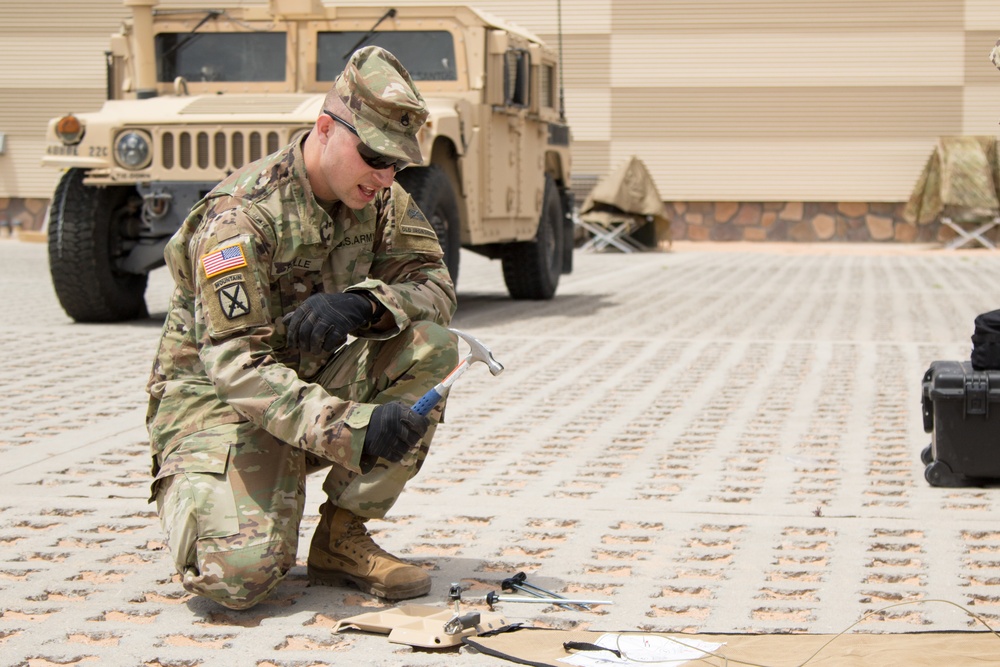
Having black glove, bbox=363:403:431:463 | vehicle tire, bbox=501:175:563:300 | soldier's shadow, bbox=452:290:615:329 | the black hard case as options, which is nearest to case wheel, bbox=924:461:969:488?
the black hard case

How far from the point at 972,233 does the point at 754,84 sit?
4415 mm

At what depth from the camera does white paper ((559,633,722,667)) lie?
117 inches

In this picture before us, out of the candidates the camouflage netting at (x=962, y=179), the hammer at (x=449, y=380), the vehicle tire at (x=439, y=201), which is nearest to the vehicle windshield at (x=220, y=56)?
the vehicle tire at (x=439, y=201)

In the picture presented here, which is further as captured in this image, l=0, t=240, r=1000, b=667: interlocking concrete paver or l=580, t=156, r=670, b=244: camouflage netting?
l=580, t=156, r=670, b=244: camouflage netting

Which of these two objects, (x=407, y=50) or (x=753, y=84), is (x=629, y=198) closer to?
(x=753, y=84)

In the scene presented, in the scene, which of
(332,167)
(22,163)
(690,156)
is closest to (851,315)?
(332,167)

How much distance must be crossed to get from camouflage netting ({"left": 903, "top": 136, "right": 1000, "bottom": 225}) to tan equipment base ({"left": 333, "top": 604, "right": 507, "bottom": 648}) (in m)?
19.8

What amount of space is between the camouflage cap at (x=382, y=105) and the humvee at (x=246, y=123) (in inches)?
217

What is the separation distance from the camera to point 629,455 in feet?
17.8

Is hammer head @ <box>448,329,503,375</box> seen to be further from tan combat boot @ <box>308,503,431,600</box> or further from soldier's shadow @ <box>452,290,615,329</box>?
soldier's shadow @ <box>452,290,615,329</box>

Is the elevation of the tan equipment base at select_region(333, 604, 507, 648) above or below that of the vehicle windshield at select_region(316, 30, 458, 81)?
below

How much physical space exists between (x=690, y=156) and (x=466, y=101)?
1461 centimetres

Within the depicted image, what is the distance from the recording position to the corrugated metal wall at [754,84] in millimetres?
23375

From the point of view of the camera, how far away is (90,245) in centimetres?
931
